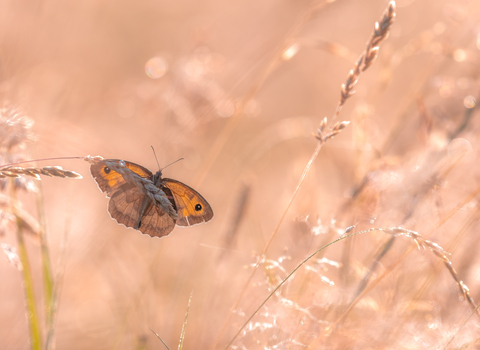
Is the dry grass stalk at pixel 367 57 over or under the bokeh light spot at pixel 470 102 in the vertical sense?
under

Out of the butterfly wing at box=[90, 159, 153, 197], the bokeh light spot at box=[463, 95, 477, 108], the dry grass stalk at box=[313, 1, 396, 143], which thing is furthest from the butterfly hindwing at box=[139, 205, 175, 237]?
the bokeh light spot at box=[463, 95, 477, 108]

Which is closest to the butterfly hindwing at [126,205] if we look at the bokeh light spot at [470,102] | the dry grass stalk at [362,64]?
the dry grass stalk at [362,64]

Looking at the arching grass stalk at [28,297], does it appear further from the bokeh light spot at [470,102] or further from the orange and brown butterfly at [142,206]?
the bokeh light spot at [470,102]

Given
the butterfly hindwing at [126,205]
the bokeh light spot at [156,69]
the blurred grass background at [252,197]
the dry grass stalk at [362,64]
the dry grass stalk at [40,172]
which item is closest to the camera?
the dry grass stalk at [40,172]

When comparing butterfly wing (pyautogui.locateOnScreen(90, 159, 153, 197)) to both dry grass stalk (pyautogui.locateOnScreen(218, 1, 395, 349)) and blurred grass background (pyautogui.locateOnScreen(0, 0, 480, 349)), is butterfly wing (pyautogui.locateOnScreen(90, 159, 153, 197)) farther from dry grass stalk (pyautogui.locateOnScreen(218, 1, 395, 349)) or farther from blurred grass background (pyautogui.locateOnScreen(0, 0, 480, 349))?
dry grass stalk (pyautogui.locateOnScreen(218, 1, 395, 349))

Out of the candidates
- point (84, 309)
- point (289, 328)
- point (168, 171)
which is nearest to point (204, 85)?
point (168, 171)

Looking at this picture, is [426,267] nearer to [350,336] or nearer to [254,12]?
[350,336]
